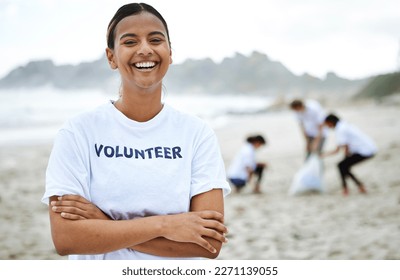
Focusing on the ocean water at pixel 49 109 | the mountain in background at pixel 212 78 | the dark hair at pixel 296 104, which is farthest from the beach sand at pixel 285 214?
the mountain in background at pixel 212 78

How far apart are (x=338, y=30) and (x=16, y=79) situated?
573cm

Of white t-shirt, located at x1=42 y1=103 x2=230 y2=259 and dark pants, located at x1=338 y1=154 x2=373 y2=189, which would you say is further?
dark pants, located at x1=338 y1=154 x2=373 y2=189

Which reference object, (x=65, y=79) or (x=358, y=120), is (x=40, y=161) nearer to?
(x=358, y=120)

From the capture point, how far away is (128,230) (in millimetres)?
838

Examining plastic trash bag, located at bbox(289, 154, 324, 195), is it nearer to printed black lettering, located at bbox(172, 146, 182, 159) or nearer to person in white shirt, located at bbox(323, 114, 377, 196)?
person in white shirt, located at bbox(323, 114, 377, 196)

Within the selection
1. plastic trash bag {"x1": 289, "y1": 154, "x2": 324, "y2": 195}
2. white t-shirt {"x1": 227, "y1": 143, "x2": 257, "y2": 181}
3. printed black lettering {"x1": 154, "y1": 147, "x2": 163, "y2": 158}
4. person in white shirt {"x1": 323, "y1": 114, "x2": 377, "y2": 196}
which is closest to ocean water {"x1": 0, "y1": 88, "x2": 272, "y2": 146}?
white t-shirt {"x1": 227, "y1": 143, "x2": 257, "y2": 181}

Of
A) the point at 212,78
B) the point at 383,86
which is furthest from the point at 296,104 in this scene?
the point at 212,78

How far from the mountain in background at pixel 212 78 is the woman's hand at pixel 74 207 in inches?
268

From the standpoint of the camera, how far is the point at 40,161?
4918 mm

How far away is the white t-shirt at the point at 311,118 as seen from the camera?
3838mm

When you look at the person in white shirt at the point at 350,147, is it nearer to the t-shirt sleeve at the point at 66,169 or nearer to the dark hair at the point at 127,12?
the dark hair at the point at 127,12

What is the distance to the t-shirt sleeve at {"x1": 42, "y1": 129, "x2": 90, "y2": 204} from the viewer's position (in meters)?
0.83

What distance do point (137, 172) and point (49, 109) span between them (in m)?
9.01
